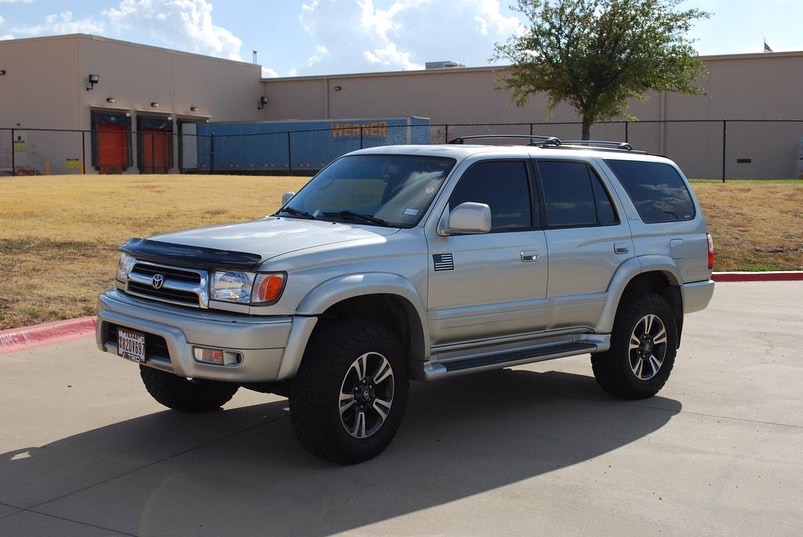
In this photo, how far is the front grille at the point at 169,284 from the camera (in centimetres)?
568

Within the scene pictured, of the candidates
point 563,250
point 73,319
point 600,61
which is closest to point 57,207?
point 73,319

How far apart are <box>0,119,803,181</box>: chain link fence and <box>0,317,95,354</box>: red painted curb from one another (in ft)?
96.6

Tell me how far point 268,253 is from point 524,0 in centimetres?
2595

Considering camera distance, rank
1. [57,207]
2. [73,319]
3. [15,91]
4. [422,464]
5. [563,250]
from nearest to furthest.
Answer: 1. [422,464]
2. [563,250]
3. [73,319]
4. [57,207]
5. [15,91]

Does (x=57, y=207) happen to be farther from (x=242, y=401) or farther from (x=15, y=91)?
(x=15, y=91)

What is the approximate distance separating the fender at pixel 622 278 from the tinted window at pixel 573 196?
1.22 feet

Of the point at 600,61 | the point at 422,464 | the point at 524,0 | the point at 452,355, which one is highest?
the point at 524,0

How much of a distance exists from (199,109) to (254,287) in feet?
148

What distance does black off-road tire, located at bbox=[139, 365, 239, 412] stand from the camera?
682 centimetres

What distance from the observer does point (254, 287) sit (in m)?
5.52

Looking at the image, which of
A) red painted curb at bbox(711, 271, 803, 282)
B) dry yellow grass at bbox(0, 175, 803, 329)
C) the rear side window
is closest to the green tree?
dry yellow grass at bbox(0, 175, 803, 329)

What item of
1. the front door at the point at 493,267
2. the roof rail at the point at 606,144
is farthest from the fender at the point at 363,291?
the roof rail at the point at 606,144

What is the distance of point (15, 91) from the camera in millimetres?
43438

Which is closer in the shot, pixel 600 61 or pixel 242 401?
pixel 242 401
